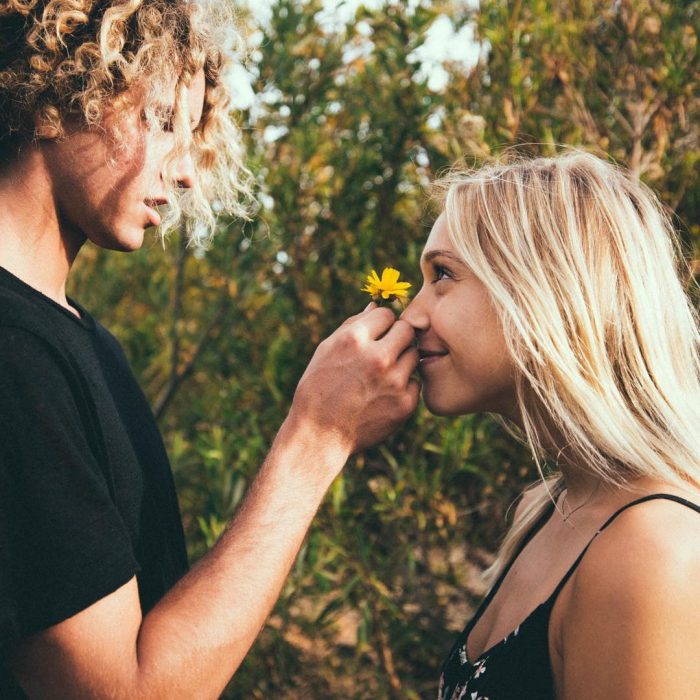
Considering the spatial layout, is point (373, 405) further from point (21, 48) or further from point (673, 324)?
point (21, 48)

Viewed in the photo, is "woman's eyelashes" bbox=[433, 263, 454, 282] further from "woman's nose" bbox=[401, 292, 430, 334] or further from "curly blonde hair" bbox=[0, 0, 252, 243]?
"curly blonde hair" bbox=[0, 0, 252, 243]

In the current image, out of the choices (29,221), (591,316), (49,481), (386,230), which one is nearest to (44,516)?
(49,481)

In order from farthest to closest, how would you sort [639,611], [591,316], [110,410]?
[591,316] < [110,410] < [639,611]

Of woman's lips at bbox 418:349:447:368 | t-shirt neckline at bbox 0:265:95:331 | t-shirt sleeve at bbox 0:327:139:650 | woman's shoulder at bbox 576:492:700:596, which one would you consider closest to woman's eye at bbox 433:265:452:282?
woman's lips at bbox 418:349:447:368

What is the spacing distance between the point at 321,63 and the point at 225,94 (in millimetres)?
1404

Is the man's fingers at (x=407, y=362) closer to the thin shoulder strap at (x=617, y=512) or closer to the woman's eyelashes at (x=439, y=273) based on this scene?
the woman's eyelashes at (x=439, y=273)

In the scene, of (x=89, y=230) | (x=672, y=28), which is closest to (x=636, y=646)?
(x=89, y=230)

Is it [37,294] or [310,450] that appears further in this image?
[310,450]

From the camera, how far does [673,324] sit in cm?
194

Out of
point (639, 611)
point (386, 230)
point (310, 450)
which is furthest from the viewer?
point (386, 230)

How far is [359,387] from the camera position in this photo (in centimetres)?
180

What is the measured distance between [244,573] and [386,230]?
7.27ft

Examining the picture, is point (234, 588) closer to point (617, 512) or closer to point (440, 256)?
point (617, 512)

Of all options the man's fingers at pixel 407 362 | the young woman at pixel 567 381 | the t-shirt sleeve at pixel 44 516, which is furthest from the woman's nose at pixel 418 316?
the t-shirt sleeve at pixel 44 516
